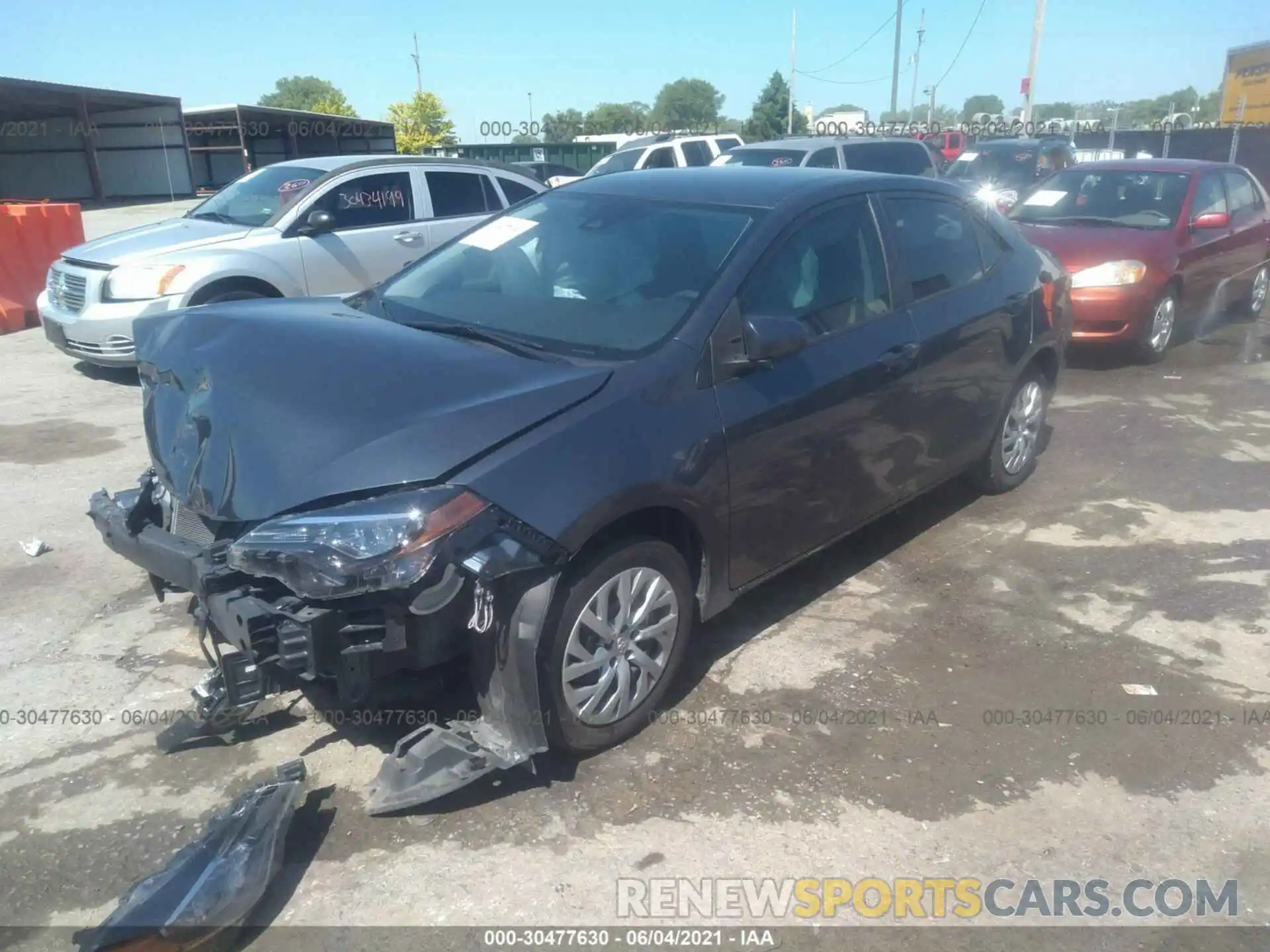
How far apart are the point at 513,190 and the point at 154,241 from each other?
10.7 ft

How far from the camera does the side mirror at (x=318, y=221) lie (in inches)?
323

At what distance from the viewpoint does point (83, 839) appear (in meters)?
3.01

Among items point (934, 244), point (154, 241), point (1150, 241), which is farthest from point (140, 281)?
point (1150, 241)

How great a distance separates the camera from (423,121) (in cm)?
4194

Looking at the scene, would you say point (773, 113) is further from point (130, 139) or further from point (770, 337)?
point (770, 337)

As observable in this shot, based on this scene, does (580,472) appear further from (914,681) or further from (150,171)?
(150,171)

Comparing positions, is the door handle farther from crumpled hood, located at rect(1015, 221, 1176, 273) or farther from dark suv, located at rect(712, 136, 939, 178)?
dark suv, located at rect(712, 136, 939, 178)

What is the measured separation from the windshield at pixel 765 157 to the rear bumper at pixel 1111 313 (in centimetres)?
529

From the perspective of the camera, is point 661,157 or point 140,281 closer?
point 140,281

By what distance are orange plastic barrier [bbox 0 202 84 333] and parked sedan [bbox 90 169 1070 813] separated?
843 cm

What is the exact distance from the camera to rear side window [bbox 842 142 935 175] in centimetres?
1364

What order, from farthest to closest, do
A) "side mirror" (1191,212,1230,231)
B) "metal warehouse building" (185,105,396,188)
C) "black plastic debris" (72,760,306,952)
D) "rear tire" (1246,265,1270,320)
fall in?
"metal warehouse building" (185,105,396,188) → "rear tire" (1246,265,1270,320) → "side mirror" (1191,212,1230,231) → "black plastic debris" (72,760,306,952)

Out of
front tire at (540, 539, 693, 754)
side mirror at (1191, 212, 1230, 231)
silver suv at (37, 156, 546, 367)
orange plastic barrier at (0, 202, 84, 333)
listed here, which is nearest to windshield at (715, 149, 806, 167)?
silver suv at (37, 156, 546, 367)

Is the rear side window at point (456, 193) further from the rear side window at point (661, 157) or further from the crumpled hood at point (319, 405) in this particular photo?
the rear side window at point (661, 157)
